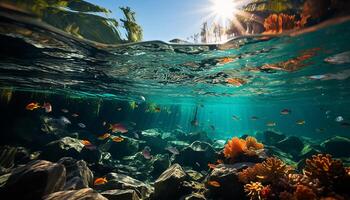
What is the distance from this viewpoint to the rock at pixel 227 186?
805cm

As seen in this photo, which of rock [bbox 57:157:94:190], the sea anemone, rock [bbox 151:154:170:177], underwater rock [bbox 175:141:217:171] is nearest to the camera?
the sea anemone

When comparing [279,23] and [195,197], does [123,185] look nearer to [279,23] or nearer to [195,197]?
[195,197]

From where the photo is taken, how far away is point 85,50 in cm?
1306

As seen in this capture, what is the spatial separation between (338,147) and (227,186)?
17.8 m

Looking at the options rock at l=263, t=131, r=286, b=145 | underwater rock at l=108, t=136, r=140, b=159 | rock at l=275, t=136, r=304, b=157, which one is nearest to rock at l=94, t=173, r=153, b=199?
underwater rock at l=108, t=136, r=140, b=159

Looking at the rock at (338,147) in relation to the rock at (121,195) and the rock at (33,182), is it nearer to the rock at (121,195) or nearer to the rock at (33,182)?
the rock at (121,195)

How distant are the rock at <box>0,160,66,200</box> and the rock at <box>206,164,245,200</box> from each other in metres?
5.69

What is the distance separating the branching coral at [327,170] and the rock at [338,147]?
17.5m

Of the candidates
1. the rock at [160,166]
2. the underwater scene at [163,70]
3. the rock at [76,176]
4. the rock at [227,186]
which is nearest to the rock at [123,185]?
the underwater scene at [163,70]

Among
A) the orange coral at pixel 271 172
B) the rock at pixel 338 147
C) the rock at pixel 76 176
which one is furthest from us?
the rock at pixel 338 147

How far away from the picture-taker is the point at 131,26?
1067cm

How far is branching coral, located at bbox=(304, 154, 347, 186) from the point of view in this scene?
5.78 m

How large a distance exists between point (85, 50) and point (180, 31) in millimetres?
5893

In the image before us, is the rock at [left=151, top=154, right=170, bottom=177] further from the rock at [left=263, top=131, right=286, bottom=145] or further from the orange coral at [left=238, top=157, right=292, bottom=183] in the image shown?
the rock at [left=263, top=131, right=286, bottom=145]
